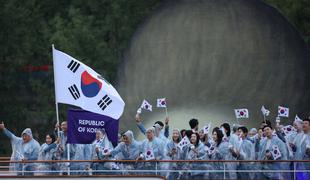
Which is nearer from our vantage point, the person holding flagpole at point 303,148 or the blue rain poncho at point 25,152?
the person holding flagpole at point 303,148

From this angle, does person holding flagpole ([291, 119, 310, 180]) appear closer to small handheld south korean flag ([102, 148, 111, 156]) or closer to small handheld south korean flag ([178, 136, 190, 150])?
small handheld south korean flag ([178, 136, 190, 150])

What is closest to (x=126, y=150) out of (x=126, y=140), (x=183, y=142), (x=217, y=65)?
(x=126, y=140)

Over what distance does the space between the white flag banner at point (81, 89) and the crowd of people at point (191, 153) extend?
64cm

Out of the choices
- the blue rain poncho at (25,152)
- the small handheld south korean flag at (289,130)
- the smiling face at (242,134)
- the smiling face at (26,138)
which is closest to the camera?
the smiling face at (242,134)

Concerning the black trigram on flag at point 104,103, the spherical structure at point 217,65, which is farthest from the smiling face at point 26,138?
the spherical structure at point 217,65

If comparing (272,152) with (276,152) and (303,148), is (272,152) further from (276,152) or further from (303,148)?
(303,148)

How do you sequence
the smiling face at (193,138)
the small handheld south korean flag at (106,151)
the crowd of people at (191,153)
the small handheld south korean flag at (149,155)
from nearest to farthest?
the crowd of people at (191,153) < the smiling face at (193,138) < the small handheld south korean flag at (149,155) < the small handheld south korean flag at (106,151)

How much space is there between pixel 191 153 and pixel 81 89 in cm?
305

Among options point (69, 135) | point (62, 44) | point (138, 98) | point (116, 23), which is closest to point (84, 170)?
point (69, 135)

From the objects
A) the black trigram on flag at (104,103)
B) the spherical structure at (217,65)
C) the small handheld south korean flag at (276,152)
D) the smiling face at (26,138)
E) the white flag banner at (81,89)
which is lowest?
the small handheld south korean flag at (276,152)

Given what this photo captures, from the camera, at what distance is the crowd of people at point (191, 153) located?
31266 mm

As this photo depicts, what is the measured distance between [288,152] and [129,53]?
1612 cm

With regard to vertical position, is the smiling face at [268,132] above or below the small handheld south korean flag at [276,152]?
above

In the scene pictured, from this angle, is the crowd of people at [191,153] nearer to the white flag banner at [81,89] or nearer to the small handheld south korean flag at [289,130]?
the small handheld south korean flag at [289,130]
